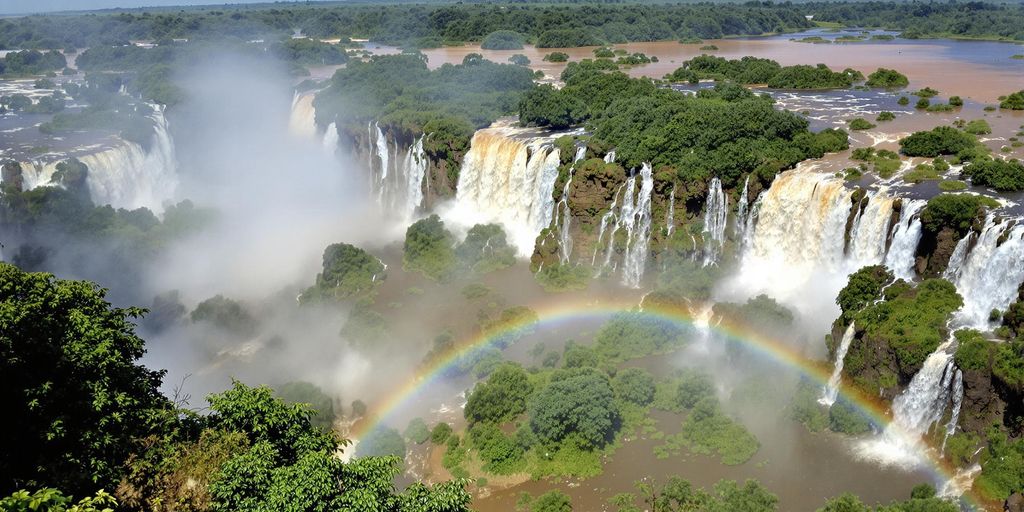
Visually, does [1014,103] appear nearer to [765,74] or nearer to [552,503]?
[765,74]

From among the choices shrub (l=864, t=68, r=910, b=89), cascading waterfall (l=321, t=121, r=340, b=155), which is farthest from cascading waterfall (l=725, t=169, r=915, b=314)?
cascading waterfall (l=321, t=121, r=340, b=155)

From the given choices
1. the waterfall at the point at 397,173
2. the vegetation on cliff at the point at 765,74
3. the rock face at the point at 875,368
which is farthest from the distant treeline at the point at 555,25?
the rock face at the point at 875,368

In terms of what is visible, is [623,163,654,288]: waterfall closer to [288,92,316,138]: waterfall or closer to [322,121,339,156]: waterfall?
[322,121,339,156]: waterfall

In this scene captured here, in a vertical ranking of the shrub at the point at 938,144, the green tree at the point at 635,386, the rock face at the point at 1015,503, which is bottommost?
the green tree at the point at 635,386

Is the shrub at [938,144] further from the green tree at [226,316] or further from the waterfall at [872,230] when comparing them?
the green tree at [226,316]

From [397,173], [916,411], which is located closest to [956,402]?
[916,411]
